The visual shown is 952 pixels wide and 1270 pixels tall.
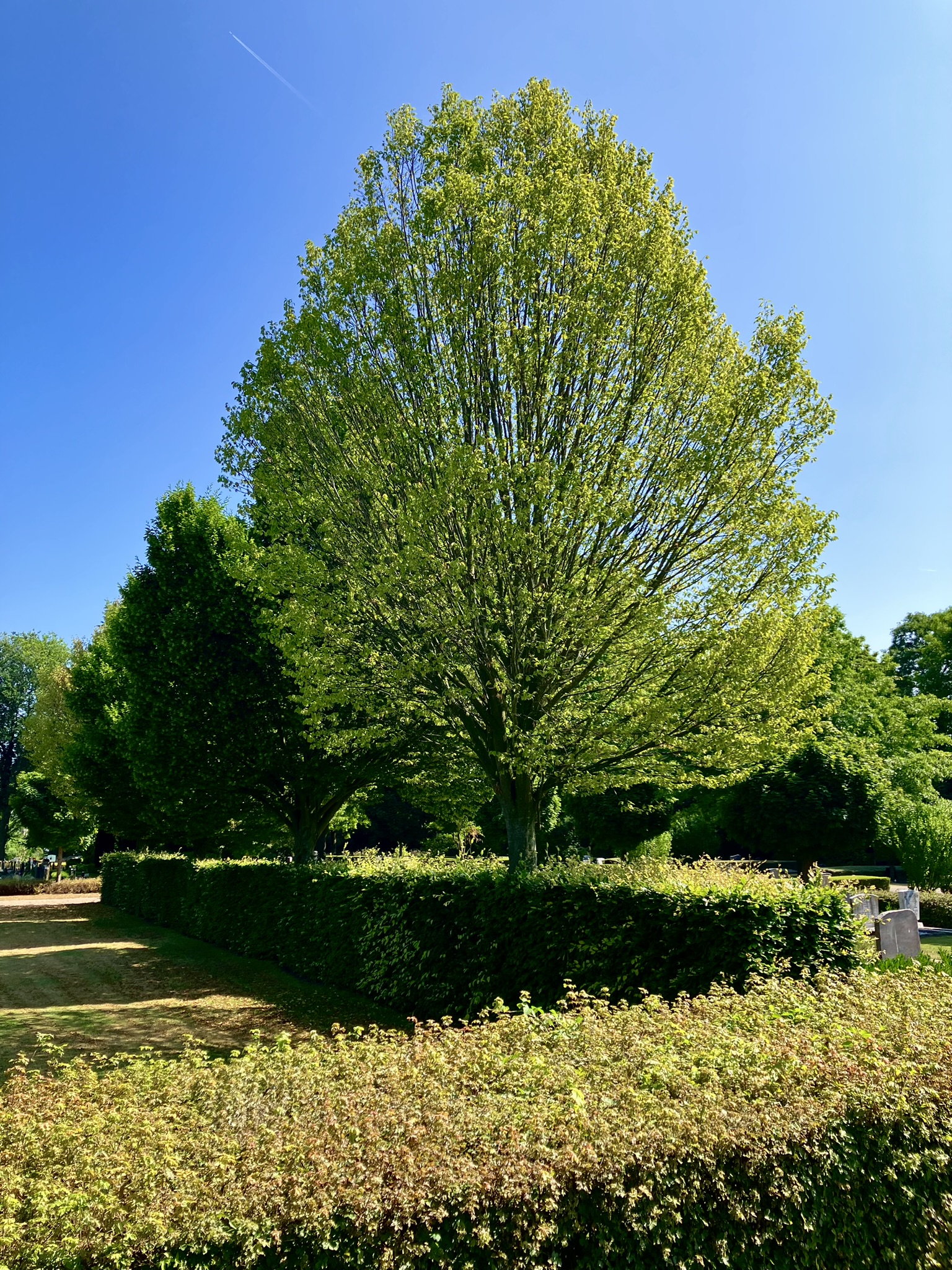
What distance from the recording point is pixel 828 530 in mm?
11367

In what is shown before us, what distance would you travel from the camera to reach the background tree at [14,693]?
63844mm

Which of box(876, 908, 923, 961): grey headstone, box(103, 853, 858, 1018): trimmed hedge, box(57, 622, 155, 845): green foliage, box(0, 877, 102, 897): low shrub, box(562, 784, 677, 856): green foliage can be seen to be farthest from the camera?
box(0, 877, 102, 897): low shrub

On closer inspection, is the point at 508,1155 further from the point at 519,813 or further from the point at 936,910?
the point at 936,910

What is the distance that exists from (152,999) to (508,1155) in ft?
36.1

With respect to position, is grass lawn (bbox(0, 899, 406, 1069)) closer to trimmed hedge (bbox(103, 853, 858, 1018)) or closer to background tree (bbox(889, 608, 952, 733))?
trimmed hedge (bbox(103, 853, 858, 1018))

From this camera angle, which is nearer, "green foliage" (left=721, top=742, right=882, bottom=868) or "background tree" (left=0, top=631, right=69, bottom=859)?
"green foliage" (left=721, top=742, right=882, bottom=868)

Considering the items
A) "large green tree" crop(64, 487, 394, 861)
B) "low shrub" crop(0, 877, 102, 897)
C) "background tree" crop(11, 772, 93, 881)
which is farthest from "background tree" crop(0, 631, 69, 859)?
"large green tree" crop(64, 487, 394, 861)

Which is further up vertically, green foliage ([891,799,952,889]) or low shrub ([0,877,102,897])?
green foliage ([891,799,952,889])

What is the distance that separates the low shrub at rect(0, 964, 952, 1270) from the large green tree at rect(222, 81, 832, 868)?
631cm

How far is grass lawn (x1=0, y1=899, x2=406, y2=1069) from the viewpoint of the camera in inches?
400

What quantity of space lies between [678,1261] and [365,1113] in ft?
5.14

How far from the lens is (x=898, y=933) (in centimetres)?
1188

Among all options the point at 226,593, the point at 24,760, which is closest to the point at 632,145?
the point at 226,593

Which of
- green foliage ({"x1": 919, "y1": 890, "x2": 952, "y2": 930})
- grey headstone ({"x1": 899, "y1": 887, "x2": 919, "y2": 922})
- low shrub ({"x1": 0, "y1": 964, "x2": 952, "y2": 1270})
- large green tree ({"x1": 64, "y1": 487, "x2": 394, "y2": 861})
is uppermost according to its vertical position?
large green tree ({"x1": 64, "y1": 487, "x2": 394, "y2": 861})
